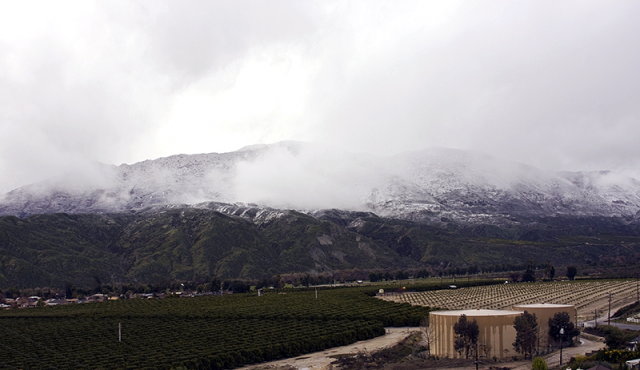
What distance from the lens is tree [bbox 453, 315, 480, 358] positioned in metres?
76.3

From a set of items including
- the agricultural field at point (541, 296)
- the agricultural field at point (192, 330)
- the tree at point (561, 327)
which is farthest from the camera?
the agricultural field at point (541, 296)

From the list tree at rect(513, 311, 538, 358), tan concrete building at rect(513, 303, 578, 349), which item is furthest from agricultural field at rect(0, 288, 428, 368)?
tree at rect(513, 311, 538, 358)

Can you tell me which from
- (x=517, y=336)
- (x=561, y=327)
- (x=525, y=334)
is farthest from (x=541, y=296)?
(x=525, y=334)

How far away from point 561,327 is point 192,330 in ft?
166

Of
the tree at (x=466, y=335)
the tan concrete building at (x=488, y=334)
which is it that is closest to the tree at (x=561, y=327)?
the tan concrete building at (x=488, y=334)

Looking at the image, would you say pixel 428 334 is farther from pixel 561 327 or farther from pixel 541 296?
pixel 541 296

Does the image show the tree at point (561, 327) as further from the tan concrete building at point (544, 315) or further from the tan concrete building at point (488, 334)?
the tan concrete building at point (488, 334)

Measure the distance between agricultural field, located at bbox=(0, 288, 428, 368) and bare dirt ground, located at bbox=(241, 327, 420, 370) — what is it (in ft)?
4.95

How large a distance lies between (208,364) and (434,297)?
86227 mm

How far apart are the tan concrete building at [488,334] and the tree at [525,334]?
2.72ft

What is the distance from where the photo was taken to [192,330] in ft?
333

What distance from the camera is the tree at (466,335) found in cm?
7631

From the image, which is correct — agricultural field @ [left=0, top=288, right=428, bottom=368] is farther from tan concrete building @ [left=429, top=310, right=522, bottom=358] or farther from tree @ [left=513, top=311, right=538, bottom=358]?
tree @ [left=513, top=311, right=538, bottom=358]

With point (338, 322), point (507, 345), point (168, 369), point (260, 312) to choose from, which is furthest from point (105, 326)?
point (507, 345)
